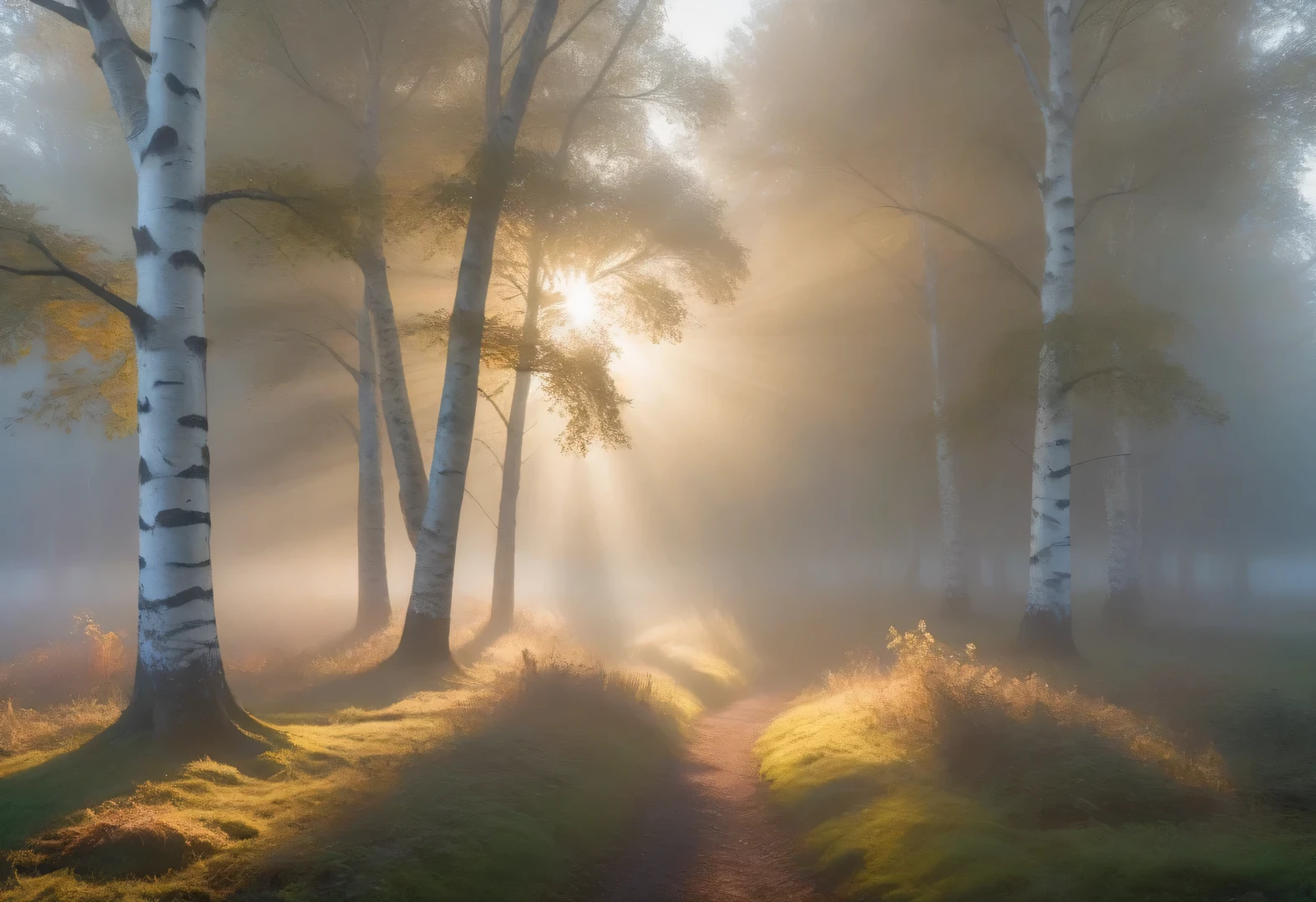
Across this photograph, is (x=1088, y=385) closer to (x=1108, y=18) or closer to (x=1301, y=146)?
(x=1108, y=18)

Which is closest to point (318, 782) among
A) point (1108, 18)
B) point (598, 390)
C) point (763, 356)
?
point (598, 390)

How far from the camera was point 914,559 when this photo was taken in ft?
102

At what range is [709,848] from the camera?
7562 millimetres

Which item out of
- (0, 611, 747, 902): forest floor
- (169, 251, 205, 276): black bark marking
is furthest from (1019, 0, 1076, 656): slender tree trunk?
(169, 251, 205, 276): black bark marking

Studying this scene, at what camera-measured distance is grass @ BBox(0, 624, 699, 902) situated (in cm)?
484

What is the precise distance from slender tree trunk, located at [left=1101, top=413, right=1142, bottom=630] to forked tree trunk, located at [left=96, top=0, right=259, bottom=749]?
787 inches

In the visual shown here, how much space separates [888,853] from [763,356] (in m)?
24.4

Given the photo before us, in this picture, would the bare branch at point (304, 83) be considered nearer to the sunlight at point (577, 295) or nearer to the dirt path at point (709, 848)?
the sunlight at point (577, 295)

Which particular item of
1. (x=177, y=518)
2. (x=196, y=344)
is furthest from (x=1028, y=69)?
(x=177, y=518)

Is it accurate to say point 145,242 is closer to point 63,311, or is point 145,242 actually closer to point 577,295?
point 63,311

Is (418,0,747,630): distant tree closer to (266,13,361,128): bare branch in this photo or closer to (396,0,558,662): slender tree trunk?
(396,0,558,662): slender tree trunk

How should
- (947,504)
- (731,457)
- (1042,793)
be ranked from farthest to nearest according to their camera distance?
1. (731,457)
2. (947,504)
3. (1042,793)

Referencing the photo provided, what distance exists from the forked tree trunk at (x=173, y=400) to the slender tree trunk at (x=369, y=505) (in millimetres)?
10652

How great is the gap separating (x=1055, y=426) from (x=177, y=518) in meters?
13.4
